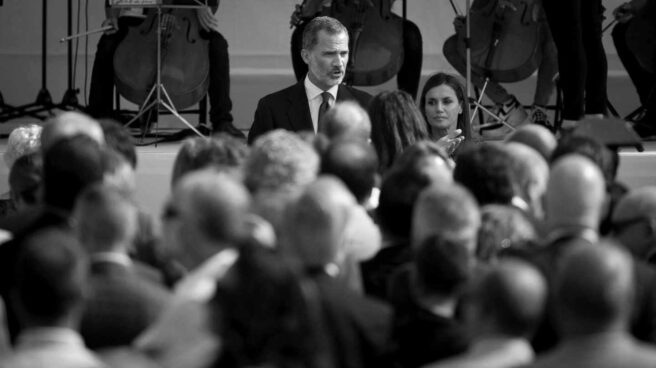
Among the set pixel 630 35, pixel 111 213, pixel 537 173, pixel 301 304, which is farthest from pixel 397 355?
pixel 630 35

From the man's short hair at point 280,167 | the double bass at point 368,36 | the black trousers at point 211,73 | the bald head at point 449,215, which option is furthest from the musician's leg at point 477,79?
the bald head at point 449,215

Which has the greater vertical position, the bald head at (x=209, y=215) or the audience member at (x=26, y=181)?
the bald head at (x=209, y=215)

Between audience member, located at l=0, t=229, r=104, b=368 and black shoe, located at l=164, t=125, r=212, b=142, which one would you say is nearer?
audience member, located at l=0, t=229, r=104, b=368

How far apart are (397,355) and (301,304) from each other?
1.35 feet

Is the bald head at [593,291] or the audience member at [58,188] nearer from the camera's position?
the bald head at [593,291]

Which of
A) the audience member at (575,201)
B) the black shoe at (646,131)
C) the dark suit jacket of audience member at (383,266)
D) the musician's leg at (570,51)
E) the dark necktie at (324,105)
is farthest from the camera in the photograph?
the black shoe at (646,131)

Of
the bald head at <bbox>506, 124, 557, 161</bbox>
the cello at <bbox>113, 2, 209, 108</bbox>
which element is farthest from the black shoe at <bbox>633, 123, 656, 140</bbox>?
the bald head at <bbox>506, 124, 557, 161</bbox>

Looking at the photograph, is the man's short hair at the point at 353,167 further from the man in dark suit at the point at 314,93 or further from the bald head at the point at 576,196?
the man in dark suit at the point at 314,93

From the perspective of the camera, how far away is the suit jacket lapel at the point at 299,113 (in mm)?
5781

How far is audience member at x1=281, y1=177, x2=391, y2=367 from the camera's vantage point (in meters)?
2.55

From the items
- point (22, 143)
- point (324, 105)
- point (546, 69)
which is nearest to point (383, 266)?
point (22, 143)

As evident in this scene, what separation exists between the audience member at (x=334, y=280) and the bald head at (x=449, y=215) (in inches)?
6.7

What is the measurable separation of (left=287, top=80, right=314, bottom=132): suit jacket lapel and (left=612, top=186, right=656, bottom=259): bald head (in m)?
2.66

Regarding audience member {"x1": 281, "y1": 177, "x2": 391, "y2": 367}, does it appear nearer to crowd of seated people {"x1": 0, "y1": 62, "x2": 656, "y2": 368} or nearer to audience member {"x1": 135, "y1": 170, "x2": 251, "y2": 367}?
crowd of seated people {"x1": 0, "y1": 62, "x2": 656, "y2": 368}
